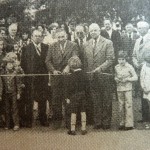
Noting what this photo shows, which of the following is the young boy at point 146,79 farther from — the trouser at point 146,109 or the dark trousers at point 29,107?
the dark trousers at point 29,107

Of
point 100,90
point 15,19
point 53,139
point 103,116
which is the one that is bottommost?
point 53,139

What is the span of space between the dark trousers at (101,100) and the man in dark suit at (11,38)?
0.92 m

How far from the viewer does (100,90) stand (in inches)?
150

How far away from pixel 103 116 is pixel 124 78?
1.52 feet

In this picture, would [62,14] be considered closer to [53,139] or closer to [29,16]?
[29,16]

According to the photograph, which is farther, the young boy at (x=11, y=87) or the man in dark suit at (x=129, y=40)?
the young boy at (x=11, y=87)

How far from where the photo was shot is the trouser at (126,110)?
3.76 meters

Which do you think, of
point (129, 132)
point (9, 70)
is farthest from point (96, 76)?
point (9, 70)

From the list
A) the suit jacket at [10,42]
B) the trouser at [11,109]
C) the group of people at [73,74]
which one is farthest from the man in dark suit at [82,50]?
the trouser at [11,109]

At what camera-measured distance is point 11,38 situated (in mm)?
3824

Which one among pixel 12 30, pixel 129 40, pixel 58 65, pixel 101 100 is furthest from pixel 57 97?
pixel 129 40

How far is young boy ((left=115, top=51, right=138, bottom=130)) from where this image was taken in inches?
148

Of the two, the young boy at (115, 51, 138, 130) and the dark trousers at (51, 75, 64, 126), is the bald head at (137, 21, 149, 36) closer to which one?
the young boy at (115, 51, 138, 130)

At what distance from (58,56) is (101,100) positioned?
0.66 m
